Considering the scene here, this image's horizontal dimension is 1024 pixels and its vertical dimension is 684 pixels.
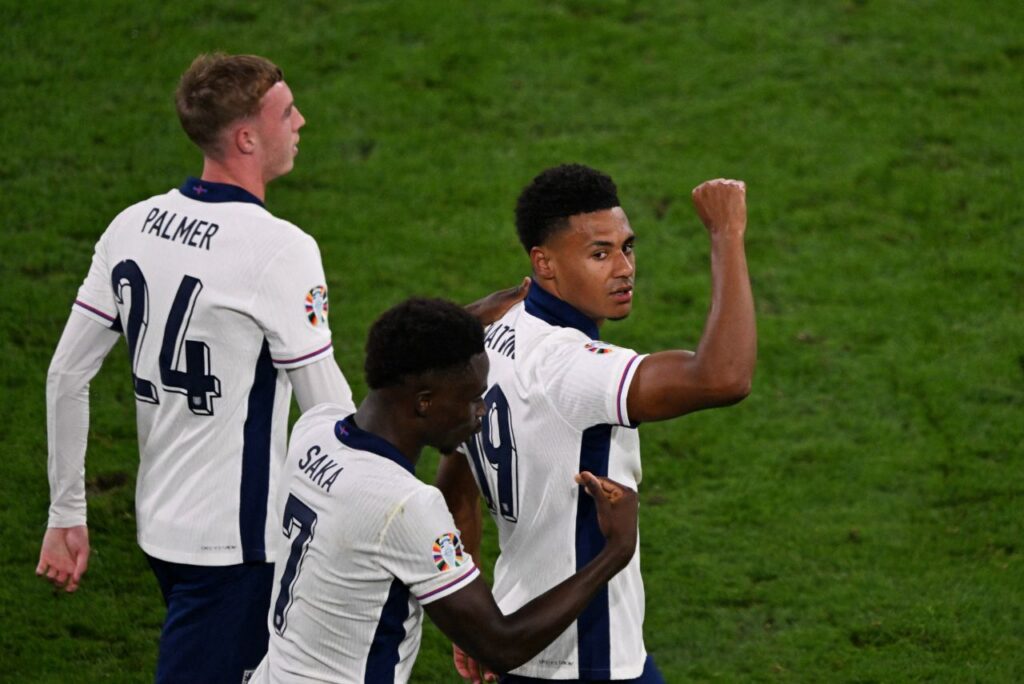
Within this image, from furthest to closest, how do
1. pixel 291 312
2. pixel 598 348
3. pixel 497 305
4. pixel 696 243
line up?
pixel 696 243 < pixel 497 305 < pixel 291 312 < pixel 598 348

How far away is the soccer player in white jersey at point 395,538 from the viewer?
3338mm

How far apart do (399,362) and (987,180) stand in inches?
276

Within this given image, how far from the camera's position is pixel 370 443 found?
11.2 feet

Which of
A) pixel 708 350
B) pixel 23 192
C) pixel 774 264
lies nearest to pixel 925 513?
pixel 774 264

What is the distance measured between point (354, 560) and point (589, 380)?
735 millimetres

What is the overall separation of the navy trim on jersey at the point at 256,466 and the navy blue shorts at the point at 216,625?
0.08 metres

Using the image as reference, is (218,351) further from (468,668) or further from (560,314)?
(468,668)

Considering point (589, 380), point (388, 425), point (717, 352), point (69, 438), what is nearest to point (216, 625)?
point (69, 438)

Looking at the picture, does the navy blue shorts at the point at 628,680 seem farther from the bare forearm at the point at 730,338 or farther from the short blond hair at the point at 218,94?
the short blond hair at the point at 218,94

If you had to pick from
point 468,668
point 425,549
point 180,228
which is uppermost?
point 180,228

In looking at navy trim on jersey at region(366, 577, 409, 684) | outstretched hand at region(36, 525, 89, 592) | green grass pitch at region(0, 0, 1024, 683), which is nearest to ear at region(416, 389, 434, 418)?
navy trim on jersey at region(366, 577, 409, 684)

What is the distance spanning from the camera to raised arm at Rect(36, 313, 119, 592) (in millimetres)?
4312

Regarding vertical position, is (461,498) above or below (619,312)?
below

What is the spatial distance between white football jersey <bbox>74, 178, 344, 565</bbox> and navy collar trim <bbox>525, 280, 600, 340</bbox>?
600 millimetres
